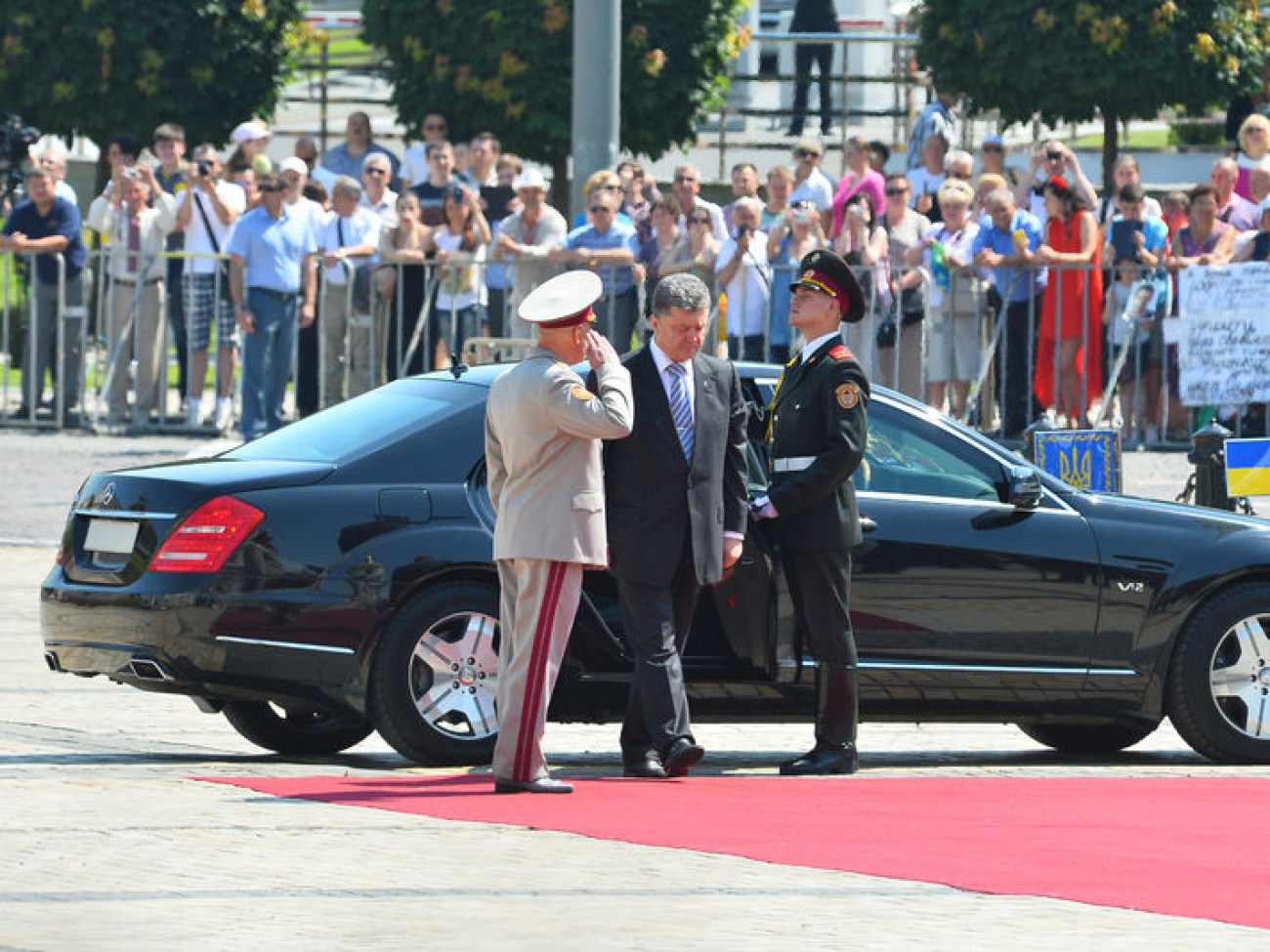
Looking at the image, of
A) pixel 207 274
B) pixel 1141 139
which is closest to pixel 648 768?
pixel 207 274

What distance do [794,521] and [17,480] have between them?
10.7 meters

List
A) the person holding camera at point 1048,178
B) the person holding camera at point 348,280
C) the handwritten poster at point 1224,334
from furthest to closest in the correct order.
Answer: the person holding camera at point 1048,178, the person holding camera at point 348,280, the handwritten poster at point 1224,334

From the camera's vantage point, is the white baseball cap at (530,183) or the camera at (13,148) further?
the camera at (13,148)

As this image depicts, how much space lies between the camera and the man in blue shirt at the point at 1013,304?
20.5 m

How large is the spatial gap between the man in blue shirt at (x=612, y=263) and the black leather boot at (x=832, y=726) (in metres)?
9.90

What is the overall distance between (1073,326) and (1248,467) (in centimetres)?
606

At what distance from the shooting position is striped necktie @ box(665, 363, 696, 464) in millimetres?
10055

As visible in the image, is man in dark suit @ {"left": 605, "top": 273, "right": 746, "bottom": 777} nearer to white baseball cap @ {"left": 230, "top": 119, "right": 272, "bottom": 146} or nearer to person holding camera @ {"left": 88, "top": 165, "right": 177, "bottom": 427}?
person holding camera @ {"left": 88, "top": 165, "right": 177, "bottom": 427}

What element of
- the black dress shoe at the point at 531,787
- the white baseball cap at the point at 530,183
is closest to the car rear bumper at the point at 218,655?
the black dress shoe at the point at 531,787

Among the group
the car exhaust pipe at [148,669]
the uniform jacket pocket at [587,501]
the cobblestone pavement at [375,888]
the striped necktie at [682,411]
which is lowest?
the cobblestone pavement at [375,888]

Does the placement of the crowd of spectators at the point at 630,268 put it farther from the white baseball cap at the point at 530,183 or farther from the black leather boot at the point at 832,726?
the black leather boot at the point at 832,726

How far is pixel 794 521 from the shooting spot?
10.4m

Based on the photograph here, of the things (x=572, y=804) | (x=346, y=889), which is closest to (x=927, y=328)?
(x=572, y=804)

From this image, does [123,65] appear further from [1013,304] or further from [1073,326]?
[1073,326]
